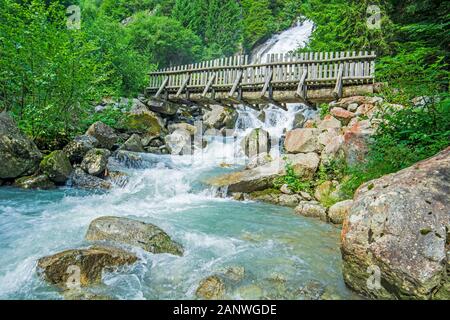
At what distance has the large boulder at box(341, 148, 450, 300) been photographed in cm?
302

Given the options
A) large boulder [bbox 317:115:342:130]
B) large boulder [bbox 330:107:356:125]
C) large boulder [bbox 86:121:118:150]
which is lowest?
large boulder [bbox 86:121:118:150]

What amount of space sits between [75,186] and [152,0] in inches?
1263

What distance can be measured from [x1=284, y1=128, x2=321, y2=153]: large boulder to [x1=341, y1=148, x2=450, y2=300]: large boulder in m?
5.63

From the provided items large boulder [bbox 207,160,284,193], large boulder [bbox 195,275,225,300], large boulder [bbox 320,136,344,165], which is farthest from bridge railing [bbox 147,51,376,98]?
large boulder [bbox 195,275,225,300]

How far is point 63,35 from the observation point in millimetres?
10992

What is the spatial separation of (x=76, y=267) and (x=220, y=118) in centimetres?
1335

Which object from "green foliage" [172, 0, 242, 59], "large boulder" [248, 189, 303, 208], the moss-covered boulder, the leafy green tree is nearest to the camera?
"large boulder" [248, 189, 303, 208]

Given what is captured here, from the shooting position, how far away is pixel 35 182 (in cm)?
899

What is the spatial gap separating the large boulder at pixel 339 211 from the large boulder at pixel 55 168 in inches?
290

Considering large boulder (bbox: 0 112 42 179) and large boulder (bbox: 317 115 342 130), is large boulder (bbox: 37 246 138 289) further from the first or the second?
large boulder (bbox: 317 115 342 130)

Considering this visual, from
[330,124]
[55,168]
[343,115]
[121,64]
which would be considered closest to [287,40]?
[121,64]

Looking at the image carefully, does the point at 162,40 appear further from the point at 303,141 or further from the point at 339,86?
the point at 303,141

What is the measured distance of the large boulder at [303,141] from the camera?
9545 millimetres
